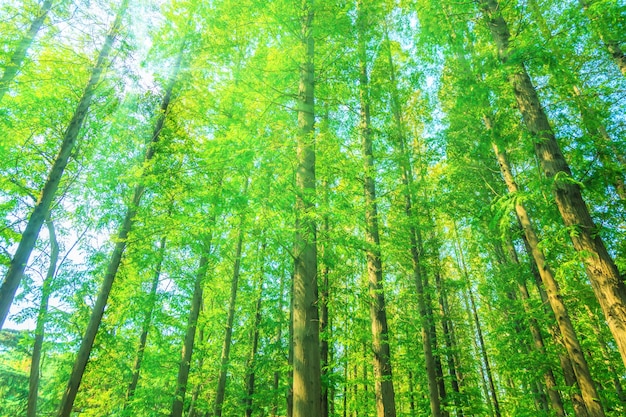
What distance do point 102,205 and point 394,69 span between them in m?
11.4

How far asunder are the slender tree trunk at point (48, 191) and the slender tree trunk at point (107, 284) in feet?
3.78

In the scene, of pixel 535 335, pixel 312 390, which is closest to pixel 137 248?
pixel 312 390

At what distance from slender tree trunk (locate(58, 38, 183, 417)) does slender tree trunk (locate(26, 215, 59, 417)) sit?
1.55 metres

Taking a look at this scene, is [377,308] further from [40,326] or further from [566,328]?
[40,326]

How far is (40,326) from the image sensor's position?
817 cm

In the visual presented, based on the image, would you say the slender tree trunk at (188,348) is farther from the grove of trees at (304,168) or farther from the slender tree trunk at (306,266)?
the slender tree trunk at (306,266)

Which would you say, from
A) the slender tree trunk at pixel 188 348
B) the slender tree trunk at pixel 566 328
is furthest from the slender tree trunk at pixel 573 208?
the slender tree trunk at pixel 188 348

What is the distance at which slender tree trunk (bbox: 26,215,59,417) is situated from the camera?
26.3 feet

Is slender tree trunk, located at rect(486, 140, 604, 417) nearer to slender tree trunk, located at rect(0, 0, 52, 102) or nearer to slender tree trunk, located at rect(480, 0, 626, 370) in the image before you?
slender tree trunk, located at rect(480, 0, 626, 370)

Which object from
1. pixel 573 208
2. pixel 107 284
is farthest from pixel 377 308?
pixel 107 284

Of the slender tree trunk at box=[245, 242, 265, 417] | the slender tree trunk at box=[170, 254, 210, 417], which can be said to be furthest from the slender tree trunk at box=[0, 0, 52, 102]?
the slender tree trunk at box=[245, 242, 265, 417]

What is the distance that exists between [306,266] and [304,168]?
177cm

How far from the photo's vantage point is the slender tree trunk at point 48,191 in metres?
5.34

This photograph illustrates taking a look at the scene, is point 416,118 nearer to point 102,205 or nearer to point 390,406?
point 390,406
